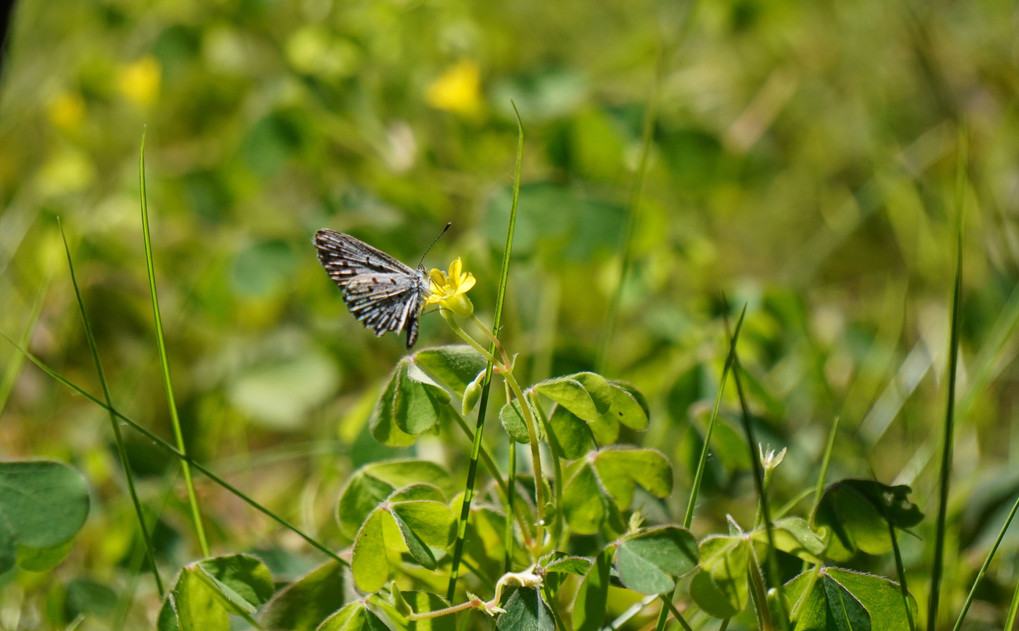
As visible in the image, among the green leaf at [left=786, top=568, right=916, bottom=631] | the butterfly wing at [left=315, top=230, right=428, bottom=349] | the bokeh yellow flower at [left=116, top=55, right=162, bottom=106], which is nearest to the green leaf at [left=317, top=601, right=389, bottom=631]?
the butterfly wing at [left=315, top=230, right=428, bottom=349]

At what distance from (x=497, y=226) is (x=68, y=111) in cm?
127

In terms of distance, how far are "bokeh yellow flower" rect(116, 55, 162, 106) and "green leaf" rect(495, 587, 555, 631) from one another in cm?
165

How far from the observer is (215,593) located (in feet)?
2.30

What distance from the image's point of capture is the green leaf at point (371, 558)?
2.13ft

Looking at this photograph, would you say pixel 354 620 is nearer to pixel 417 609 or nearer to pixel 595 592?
pixel 417 609

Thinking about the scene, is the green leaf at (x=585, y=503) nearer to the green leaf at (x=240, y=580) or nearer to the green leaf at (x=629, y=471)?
the green leaf at (x=629, y=471)

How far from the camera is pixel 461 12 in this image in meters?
1.95

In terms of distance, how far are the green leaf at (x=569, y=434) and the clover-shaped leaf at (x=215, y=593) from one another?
0.94 feet

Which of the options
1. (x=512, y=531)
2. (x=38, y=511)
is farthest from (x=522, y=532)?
(x=38, y=511)

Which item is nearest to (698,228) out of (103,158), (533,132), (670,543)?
(533,132)

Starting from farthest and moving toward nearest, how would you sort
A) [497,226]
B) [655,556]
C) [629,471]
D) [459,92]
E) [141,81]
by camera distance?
[141,81] → [459,92] → [497,226] → [629,471] → [655,556]

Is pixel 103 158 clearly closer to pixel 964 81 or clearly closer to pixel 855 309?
pixel 855 309

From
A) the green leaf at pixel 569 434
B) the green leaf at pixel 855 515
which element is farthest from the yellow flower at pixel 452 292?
the green leaf at pixel 855 515

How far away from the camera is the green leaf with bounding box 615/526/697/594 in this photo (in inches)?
23.7
